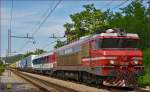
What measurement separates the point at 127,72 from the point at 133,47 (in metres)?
1.74

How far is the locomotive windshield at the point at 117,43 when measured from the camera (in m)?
25.4

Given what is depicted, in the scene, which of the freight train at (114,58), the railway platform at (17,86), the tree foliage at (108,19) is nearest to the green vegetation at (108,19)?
the tree foliage at (108,19)

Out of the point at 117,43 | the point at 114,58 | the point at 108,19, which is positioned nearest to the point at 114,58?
the point at 114,58

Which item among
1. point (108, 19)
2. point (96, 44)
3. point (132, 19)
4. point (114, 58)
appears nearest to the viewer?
point (114, 58)

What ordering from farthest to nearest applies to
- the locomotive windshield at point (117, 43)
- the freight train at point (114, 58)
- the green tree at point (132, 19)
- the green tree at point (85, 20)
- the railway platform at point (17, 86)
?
the green tree at point (85, 20) < the green tree at point (132, 19) < the railway platform at point (17, 86) < the locomotive windshield at point (117, 43) < the freight train at point (114, 58)

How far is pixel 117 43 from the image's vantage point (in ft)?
83.9

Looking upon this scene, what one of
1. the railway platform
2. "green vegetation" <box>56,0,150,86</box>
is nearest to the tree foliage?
"green vegetation" <box>56,0,150,86</box>

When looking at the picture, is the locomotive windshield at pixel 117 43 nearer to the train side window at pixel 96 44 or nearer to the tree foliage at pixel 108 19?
the train side window at pixel 96 44

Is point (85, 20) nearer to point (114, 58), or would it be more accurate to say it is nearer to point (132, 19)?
point (132, 19)

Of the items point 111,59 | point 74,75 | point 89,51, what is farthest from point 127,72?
point 74,75

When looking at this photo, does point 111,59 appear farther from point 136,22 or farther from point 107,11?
point 107,11

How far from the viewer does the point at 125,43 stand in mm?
25641

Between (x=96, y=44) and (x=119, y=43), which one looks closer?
(x=119, y=43)

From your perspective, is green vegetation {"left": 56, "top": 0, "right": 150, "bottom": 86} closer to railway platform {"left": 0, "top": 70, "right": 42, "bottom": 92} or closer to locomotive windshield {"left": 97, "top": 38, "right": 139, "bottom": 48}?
railway platform {"left": 0, "top": 70, "right": 42, "bottom": 92}
